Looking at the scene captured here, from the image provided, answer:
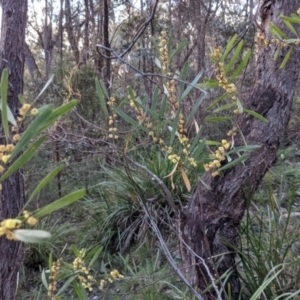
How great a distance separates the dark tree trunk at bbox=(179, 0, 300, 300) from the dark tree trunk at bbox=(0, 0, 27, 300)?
50.8 inches

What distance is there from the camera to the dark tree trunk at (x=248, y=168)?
2.14m

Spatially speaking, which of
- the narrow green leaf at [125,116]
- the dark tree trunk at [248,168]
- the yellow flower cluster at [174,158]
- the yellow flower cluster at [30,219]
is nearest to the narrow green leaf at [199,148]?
the yellow flower cluster at [174,158]

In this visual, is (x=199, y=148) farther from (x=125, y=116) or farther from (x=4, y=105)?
(x=4, y=105)

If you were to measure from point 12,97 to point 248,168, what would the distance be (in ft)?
5.54

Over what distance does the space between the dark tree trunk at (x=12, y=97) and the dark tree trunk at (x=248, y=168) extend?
1.29 m

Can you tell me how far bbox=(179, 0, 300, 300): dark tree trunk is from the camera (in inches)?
84.1

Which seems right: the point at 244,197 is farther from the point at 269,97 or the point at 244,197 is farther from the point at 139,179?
the point at 139,179

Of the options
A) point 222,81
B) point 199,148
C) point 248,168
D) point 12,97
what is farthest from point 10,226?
point 12,97

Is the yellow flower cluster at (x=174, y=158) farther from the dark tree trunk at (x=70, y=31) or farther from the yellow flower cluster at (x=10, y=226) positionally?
the dark tree trunk at (x=70, y=31)

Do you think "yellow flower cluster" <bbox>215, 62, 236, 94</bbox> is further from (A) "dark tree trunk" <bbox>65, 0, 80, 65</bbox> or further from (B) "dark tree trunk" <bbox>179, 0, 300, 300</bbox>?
(A) "dark tree trunk" <bbox>65, 0, 80, 65</bbox>

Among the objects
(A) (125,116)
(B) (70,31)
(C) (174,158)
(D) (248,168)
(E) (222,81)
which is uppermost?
(B) (70,31)

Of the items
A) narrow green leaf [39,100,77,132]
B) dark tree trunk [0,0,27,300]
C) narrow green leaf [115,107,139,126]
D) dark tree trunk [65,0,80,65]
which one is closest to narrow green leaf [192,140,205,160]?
narrow green leaf [115,107,139,126]

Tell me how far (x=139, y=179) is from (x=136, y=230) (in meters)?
0.49

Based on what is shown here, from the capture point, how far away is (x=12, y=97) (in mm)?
2879
